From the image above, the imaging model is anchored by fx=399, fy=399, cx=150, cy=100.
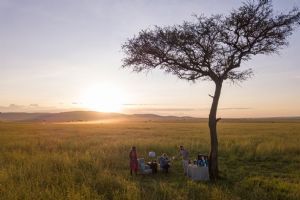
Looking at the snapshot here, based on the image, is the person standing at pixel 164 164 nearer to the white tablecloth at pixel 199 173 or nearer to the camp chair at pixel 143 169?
the camp chair at pixel 143 169

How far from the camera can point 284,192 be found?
47.2 feet

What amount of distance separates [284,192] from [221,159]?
34.7 feet

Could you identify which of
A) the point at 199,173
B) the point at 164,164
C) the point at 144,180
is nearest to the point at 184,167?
the point at 164,164

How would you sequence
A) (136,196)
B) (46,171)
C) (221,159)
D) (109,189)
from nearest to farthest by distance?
(136,196)
(109,189)
(46,171)
(221,159)

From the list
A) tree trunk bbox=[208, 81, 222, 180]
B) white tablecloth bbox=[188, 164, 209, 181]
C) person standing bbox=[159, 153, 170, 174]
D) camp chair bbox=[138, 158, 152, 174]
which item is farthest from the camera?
person standing bbox=[159, 153, 170, 174]

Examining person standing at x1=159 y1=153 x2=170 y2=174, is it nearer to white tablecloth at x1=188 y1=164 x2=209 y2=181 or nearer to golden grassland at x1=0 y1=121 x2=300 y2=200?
golden grassland at x1=0 y1=121 x2=300 y2=200

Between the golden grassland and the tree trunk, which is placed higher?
the tree trunk

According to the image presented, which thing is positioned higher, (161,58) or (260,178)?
(161,58)

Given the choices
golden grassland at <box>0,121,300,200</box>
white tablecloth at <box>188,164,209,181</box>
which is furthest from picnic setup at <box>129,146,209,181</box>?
golden grassland at <box>0,121,300,200</box>

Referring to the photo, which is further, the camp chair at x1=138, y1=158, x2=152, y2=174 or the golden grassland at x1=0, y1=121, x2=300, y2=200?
the camp chair at x1=138, y1=158, x2=152, y2=174

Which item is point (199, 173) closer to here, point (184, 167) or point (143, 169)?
point (184, 167)

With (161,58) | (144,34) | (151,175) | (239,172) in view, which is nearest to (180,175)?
(151,175)

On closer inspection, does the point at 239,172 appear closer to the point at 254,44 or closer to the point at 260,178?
the point at 260,178

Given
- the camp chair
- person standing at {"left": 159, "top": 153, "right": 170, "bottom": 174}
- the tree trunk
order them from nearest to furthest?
the tree trunk < the camp chair < person standing at {"left": 159, "top": 153, "right": 170, "bottom": 174}
